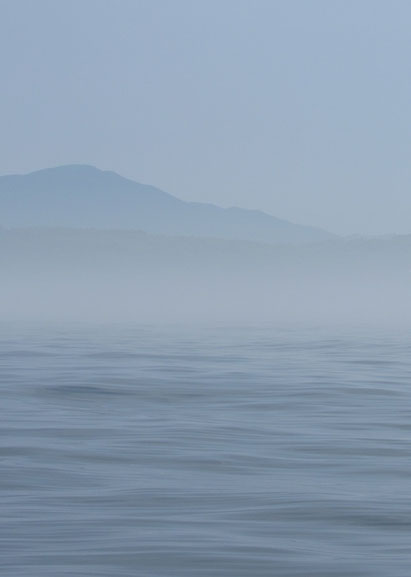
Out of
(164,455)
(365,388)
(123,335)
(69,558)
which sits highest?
(123,335)

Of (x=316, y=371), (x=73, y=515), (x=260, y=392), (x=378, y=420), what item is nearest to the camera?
(x=73, y=515)

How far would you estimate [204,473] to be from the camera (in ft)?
31.9

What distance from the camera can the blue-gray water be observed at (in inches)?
284

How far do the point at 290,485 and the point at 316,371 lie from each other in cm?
1104

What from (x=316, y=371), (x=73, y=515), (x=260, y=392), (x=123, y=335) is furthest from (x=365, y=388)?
(x=123, y=335)

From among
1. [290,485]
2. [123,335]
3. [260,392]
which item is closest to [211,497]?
[290,485]

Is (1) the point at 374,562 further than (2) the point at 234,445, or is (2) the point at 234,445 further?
(2) the point at 234,445

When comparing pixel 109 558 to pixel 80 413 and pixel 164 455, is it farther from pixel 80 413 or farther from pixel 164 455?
pixel 80 413

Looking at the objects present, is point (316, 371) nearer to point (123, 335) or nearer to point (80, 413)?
point (80, 413)

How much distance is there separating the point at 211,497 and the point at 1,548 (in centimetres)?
192

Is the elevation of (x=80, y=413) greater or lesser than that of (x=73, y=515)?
greater

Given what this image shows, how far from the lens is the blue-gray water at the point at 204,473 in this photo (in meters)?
7.21

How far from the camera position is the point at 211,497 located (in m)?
8.77

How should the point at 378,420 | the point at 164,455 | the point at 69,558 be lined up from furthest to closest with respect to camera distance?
the point at 378,420, the point at 164,455, the point at 69,558
